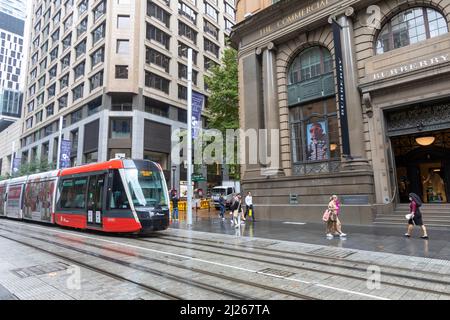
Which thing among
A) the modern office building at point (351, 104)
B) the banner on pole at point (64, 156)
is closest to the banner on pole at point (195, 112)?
the modern office building at point (351, 104)

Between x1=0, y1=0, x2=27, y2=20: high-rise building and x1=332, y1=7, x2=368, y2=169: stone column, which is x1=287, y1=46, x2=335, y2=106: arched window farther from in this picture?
x1=0, y1=0, x2=27, y2=20: high-rise building

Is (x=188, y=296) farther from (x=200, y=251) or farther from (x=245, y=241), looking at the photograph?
(x=245, y=241)

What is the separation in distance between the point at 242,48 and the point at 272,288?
66.0 ft

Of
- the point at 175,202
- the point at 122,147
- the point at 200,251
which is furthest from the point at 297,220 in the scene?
the point at 122,147

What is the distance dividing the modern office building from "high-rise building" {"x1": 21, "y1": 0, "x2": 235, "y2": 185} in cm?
2175

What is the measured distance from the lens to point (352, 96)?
16969mm

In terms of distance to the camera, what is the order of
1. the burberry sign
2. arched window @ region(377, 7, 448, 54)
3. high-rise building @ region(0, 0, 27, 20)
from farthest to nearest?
high-rise building @ region(0, 0, 27, 20) → arched window @ region(377, 7, 448, 54) → the burberry sign

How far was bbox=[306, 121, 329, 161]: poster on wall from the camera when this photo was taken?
1847cm

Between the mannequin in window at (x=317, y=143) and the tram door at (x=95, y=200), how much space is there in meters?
12.0

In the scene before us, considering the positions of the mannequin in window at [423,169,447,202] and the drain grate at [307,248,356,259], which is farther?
the mannequin in window at [423,169,447,202]

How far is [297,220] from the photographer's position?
59.3ft

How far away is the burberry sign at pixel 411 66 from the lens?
14422mm

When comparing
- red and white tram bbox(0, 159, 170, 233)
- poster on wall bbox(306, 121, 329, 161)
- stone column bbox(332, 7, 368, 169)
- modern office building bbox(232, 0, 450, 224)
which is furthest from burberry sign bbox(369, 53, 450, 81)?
red and white tram bbox(0, 159, 170, 233)

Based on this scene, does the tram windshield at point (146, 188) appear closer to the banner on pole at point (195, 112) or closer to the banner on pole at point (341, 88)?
the banner on pole at point (195, 112)
